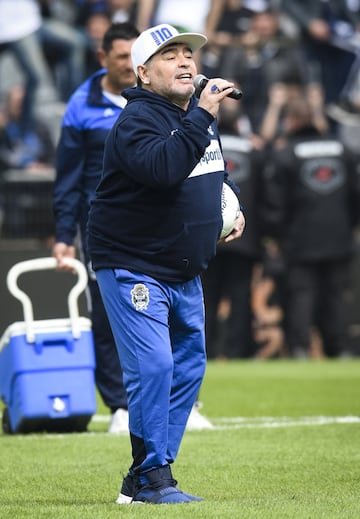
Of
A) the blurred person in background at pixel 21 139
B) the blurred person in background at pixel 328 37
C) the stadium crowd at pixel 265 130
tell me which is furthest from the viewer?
the blurred person in background at pixel 328 37

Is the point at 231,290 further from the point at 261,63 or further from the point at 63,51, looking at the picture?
the point at 63,51

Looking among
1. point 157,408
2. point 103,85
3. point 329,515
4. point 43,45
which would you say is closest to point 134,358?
point 157,408

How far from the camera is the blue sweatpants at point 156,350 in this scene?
510cm

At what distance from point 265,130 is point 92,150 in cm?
862

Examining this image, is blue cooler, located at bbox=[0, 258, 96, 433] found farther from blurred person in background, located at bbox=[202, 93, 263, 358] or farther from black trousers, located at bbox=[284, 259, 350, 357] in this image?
black trousers, located at bbox=[284, 259, 350, 357]

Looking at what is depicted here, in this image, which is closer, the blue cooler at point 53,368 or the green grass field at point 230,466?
the green grass field at point 230,466

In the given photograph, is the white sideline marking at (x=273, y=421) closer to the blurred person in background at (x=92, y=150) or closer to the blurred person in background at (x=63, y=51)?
the blurred person in background at (x=92, y=150)

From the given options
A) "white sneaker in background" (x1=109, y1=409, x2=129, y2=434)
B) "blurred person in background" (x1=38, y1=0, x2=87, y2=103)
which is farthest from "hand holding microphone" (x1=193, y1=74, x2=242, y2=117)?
"blurred person in background" (x1=38, y1=0, x2=87, y2=103)

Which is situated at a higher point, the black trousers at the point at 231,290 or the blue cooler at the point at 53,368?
the blue cooler at the point at 53,368

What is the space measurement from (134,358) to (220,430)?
285 centimetres

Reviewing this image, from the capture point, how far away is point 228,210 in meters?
5.57

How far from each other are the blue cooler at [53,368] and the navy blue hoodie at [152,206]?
2.52 m

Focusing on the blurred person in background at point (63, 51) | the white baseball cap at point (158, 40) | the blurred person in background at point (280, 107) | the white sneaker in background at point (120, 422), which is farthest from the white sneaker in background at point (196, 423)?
the blurred person in background at point (63, 51)

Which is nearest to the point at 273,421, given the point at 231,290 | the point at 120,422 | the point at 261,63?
the point at 120,422
